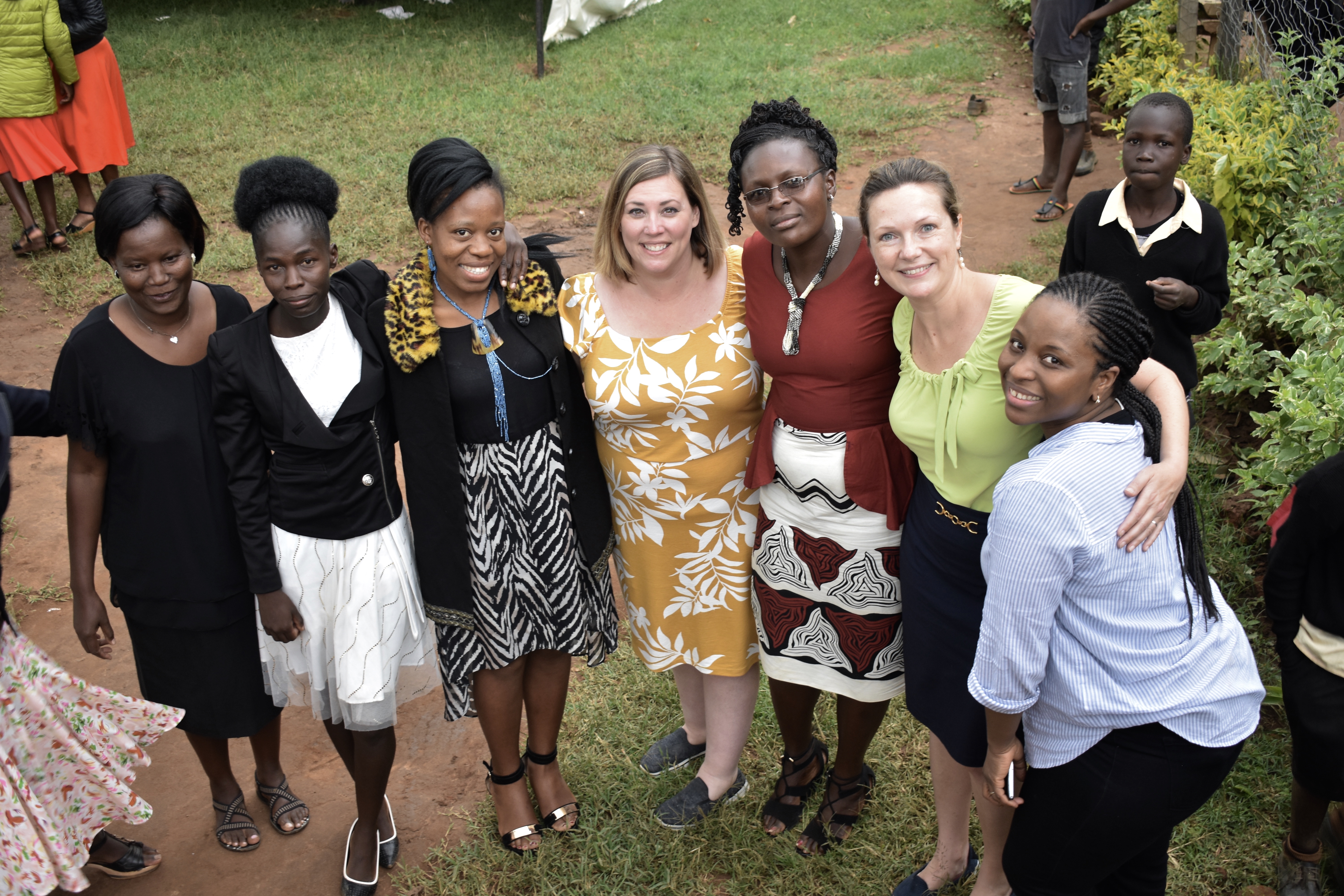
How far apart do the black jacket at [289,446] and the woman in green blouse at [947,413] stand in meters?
1.29

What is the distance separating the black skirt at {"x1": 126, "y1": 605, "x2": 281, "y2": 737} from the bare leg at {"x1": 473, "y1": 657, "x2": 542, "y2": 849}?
0.61 meters

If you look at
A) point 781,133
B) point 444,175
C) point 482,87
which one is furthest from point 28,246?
point 781,133

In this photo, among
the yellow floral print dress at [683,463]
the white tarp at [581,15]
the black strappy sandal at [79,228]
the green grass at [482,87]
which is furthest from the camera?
the white tarp at [581,15]

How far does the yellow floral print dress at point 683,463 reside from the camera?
2.66 metres

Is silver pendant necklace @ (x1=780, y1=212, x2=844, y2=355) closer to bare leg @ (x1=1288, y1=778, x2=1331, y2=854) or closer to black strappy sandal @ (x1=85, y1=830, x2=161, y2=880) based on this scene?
bare leg @ (x1=1288, y1=778, x2=1331, y2=854)

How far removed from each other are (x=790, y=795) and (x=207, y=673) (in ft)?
5.60

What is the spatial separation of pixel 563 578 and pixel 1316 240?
12.0 feet

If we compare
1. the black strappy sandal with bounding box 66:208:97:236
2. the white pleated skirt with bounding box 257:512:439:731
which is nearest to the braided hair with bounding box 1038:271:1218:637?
the white pleated skirt with bounding box 257:512:439:731

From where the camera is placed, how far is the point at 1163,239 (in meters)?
3.53

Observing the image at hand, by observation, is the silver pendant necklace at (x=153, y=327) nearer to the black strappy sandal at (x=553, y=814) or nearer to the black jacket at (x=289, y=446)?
the black jacket at (x=289, y=446)

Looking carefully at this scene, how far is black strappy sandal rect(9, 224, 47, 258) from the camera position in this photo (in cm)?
697

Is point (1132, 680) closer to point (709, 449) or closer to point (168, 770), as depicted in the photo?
point (709, 449)

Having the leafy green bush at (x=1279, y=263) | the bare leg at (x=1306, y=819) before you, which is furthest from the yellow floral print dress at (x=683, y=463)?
the leafy green bush at (x=1279, y=263)

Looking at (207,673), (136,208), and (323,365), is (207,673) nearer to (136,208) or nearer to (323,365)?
(323,365)
